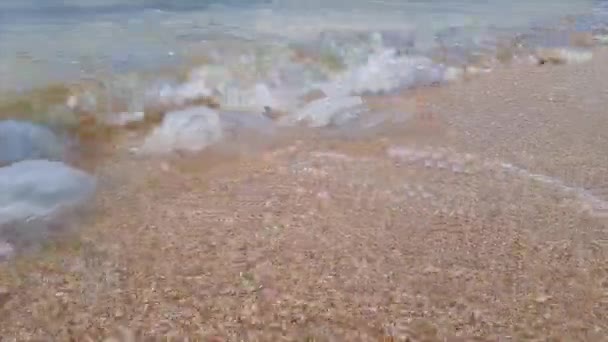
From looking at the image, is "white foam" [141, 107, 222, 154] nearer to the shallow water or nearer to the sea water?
the sea water

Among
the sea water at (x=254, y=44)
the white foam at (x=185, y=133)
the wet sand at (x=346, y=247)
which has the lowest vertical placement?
the wet sand at (x=346, y=247)

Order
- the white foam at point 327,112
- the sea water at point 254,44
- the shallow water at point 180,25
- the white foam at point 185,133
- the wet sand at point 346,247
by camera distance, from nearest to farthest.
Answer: the wet sand at point 346,247 < the white foam at point 185,133 < the white foam at point 327,112 < the sea water at point 254,44 < the shallow water at point 180,25

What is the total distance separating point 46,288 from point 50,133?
1.00m

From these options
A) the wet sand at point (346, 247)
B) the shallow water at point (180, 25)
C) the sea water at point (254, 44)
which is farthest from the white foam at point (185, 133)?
the shallow water at point (180, 25)

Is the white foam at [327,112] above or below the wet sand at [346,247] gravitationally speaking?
above

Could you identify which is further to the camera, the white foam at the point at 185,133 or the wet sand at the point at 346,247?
the white foam at the point at 185,133

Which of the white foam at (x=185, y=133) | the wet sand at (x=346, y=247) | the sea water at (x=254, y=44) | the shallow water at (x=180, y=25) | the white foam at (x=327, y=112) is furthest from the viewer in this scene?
the shallow water at (x=180, y=25)

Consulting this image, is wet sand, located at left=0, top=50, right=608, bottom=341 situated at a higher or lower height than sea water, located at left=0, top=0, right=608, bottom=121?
lower

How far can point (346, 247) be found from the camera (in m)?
1.83

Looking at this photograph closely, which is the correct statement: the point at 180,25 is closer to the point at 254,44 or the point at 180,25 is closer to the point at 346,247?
the point at 254,44

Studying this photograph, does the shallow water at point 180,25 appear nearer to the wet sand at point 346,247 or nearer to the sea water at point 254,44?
the sea water at point 254,44

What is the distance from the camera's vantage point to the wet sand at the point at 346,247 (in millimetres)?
1543

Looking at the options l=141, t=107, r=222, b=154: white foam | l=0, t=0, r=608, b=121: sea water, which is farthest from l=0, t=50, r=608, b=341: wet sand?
l=0, t=0, r=608, b=121: sea water

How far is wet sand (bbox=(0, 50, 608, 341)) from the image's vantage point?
154 cm
